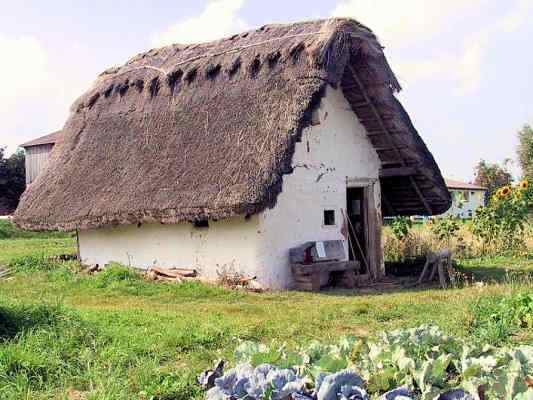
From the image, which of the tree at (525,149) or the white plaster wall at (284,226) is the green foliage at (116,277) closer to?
the white plaster wall at (284,226)

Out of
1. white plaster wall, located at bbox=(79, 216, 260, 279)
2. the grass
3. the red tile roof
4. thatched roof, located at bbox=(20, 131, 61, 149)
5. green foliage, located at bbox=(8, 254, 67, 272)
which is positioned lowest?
the grass

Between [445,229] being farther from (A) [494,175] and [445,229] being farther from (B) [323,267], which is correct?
(A) [494,175]

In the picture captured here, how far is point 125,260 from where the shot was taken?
13.3 m

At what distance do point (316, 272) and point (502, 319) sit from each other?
16.4 ft

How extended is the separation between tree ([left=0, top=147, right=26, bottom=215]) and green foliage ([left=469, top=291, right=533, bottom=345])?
32042mm

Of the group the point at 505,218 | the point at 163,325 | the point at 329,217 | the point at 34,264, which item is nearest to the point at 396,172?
the point at 329,217

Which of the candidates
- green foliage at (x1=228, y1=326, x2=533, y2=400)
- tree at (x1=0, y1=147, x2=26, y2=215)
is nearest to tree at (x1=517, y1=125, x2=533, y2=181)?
tree at (x1=0, y1=147, x2=26, y2=215)

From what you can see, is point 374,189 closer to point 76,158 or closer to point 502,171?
point 76,158

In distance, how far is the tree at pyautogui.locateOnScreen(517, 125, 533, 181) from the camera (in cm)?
3101

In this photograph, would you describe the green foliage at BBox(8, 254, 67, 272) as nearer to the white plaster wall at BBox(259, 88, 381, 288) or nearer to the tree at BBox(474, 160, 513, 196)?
the white plaster wall at BBox(259, 88, 381, 288)

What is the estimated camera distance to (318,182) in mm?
11984

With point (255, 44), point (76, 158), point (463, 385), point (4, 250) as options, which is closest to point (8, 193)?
point (4, 250)

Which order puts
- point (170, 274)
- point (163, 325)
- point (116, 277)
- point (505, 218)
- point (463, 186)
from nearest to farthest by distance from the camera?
point (163, 325) < point (116, 277) < point (170, 274) < point (505, 218) < point (463, 186)

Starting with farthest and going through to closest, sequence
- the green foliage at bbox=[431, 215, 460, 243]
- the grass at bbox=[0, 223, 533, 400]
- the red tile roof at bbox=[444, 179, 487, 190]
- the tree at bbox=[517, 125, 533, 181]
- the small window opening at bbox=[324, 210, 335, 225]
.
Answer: the red tile roof at bbox=[444, 179, 487, 190], the tree at bbox=[517, 125, 533, 181], the green foliage at bbox=[431, 215, 460, 243], the small window opening at bbox=[324, 210, 335, 225], the grass at bbox=[0, 223, 533, 400]
